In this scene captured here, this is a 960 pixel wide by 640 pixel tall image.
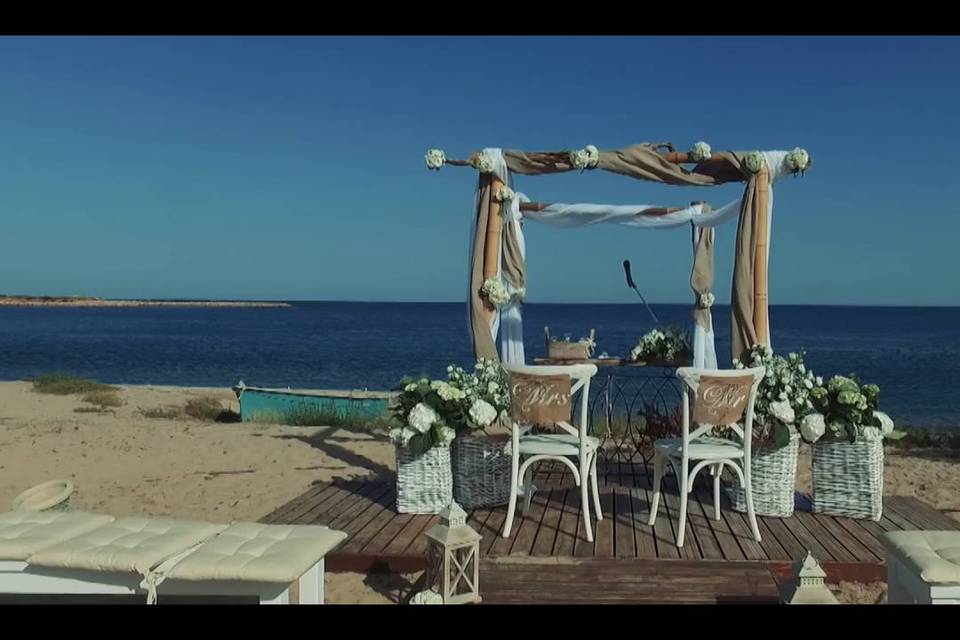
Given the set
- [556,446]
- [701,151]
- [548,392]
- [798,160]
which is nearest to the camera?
[548,392]

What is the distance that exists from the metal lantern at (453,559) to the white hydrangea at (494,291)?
266 cm

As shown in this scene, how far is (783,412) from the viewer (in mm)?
4531

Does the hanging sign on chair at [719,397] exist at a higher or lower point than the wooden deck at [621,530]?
higher

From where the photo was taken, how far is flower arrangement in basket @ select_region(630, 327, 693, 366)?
629 centimetres

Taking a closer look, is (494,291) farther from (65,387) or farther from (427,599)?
(65,387)

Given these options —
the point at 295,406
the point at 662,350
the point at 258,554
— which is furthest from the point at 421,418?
the point at 295,406

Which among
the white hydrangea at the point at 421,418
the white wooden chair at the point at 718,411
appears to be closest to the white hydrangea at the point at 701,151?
the white wooden chair at the point at 718,411

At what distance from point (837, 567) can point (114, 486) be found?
5.49 m

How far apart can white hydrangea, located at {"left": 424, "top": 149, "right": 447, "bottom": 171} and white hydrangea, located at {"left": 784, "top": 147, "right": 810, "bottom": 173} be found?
101 inches

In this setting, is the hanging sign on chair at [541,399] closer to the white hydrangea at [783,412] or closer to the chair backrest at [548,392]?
the chair backrest at [548,392]

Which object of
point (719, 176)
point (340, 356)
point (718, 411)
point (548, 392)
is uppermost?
point (719, 176)

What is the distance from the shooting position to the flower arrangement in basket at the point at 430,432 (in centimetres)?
472

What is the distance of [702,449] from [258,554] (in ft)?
8.32
